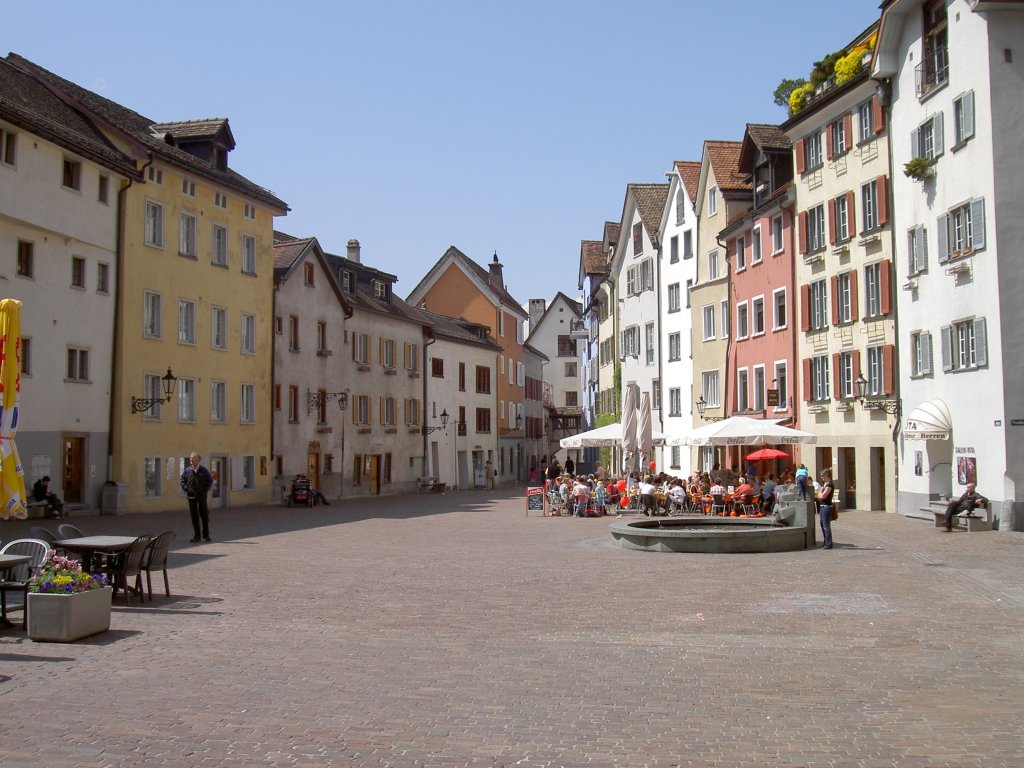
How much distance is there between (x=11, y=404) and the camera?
13.6m

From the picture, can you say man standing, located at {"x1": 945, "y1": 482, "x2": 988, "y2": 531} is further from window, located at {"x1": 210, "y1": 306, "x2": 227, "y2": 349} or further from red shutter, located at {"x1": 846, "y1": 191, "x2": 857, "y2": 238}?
window, located at {"x1": 210, "y1": 306, "x2": 227, "y2": 349}

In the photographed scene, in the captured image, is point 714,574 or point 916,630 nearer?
point 916,630

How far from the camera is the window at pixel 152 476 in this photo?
38250 mm

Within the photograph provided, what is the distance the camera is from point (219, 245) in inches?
1742

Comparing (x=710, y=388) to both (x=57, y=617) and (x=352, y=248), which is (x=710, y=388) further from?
(x=57, y=617)

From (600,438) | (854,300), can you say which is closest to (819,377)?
(854,300)

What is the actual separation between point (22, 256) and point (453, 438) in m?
39.1

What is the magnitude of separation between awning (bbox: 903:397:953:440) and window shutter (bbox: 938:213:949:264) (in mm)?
3830

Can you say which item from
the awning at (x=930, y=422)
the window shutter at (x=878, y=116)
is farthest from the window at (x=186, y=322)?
the awning at (x=930, y=422)

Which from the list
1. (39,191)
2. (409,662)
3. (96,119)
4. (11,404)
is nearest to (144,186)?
(96,119)

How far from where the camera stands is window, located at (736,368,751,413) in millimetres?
46719

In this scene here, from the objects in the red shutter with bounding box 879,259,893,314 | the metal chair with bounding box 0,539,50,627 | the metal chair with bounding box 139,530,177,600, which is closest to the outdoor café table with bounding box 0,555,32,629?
the metal chair with bounding box 0,539,50,627

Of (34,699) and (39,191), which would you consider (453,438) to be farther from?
(34,699)

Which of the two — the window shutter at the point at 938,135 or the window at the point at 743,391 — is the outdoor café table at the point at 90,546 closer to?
the window shutter at the point at 938,135
